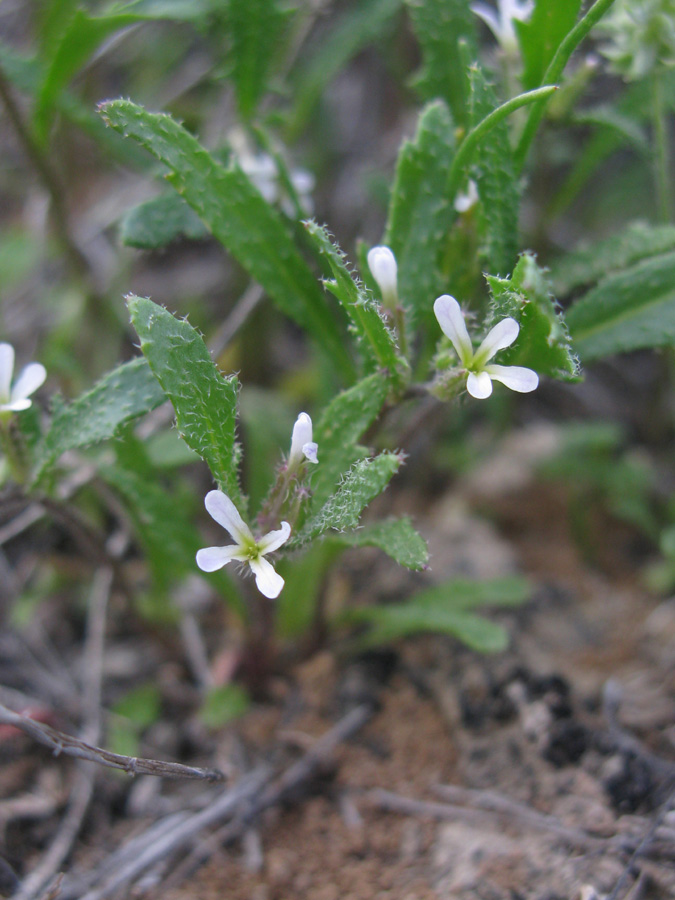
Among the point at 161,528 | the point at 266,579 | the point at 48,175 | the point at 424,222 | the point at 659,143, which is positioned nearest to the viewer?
the point at 266,579

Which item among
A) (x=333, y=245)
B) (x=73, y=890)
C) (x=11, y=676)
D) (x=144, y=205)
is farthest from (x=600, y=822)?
(x=144, y=205)

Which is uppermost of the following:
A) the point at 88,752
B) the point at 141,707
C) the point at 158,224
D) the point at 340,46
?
the point at 340,46

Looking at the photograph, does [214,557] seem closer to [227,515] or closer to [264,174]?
[227,515]

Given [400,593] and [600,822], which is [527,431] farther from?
[600,822]

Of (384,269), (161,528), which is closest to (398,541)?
(384,269)

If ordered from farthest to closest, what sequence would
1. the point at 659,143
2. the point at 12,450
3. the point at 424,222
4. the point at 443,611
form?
the point at 443,611
the point at 659,143
the point at 424,222
the point at 12,450

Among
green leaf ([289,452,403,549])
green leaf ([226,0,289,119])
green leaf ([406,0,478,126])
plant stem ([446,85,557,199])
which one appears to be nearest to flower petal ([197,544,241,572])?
green leaf ([289,452,403,549])

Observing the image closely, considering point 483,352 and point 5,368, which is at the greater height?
point 5,368

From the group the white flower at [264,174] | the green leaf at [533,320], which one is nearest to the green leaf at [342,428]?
the green leaf at [533,320]

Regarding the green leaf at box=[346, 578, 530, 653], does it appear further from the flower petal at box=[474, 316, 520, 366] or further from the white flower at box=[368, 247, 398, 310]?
the white flower at box=[368, 247, 398, 310]
